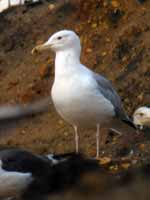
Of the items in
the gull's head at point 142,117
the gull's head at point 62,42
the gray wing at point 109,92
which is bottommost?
the gull's head at point 142,117

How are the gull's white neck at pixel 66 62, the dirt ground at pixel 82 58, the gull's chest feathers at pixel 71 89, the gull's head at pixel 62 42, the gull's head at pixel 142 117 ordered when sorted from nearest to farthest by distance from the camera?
1. the gull's chest feathers at pixel 71 89
2. the gull's white neck at pixel 66 62
3. the gull's head at pixel 62 42
4. the gull's head at pixel 142 117
5. the dirt ground at pixel 82 58

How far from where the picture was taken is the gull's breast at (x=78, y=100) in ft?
20.4

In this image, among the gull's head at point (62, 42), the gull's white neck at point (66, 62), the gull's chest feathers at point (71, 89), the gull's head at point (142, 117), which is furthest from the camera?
the gull's head at point (142, 117)

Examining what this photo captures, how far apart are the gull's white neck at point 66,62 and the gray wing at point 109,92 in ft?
0.78

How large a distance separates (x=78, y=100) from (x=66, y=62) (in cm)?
55

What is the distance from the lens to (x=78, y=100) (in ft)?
20.4

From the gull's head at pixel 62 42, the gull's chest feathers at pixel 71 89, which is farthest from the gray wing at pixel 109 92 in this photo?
the gull's head at pixel 62 42

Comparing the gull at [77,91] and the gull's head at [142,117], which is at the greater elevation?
the gull at [77,91]

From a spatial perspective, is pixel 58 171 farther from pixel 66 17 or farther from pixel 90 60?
pixel 66 17

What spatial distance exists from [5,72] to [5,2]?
2.36 meters

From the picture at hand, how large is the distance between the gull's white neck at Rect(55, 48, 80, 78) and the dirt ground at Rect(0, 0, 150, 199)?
3.40ft

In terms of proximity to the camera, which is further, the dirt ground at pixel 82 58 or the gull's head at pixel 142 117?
the dirt ground at pixel 82 58

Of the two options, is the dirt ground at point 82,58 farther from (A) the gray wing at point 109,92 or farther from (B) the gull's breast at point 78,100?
(B) the gull's breast at point 78,100

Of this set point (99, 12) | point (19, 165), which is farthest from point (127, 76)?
point (19, 165)
